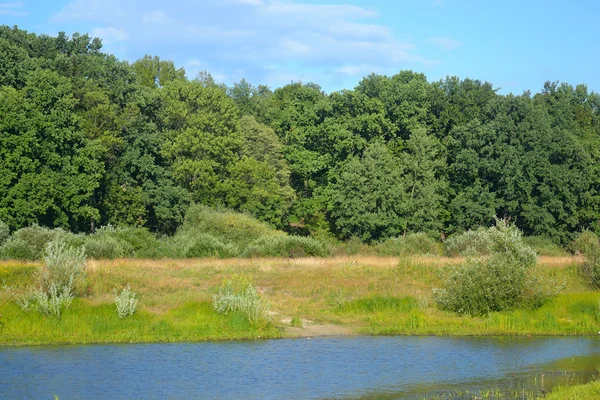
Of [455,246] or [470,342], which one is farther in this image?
[455,246]

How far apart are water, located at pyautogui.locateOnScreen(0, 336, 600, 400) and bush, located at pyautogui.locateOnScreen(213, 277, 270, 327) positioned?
5.62 ft

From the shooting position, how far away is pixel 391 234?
70.9 m

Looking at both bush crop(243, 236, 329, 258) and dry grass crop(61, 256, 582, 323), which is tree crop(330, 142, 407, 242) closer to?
bush crop(243, 236, 329, 258)

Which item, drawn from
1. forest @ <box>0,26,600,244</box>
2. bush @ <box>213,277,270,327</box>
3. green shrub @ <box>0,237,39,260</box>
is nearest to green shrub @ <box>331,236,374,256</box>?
forest @ <box>0,26,600,244</box>

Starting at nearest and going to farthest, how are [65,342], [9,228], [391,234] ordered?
[65,342] < [9,228] < [391,234]

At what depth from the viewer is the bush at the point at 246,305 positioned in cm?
2902

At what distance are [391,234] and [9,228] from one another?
109ft

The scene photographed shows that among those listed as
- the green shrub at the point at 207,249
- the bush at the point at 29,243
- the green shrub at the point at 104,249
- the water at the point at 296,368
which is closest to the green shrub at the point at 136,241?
the green shrub at the point at 104,249

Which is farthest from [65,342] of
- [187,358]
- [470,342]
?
[470,342]

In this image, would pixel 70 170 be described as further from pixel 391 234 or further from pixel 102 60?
pixel 391 234

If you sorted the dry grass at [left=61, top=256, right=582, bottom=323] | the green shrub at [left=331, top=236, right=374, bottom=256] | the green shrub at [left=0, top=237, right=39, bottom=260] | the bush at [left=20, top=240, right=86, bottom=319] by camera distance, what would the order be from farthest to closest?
the green shrub at [left=331, top=236, right=374, bottom=256]
the green shrub at [left=0, top=237, right=39, bottom=260]
the dry grass at [left=61, top=256, right=582, bottom=323]
the bush at [left=20, top=240, right=86, bottom=319]

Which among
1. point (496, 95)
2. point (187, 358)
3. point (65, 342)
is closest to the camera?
point (187, 358)

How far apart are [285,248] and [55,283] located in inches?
854

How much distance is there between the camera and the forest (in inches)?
2415
